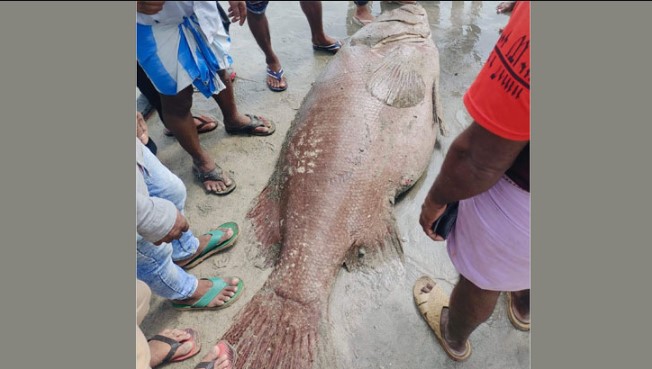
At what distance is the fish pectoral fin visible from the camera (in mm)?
2713

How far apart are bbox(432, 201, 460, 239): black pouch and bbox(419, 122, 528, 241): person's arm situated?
0.14 metres

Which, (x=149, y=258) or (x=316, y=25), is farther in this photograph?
(x=316, y=25)

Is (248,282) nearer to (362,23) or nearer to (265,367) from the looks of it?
(265,367)

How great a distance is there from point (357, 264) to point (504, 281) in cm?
125

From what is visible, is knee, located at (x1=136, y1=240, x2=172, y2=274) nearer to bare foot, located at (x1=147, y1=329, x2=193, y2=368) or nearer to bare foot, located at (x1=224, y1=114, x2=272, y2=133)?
bare foot, located at (x1=147, y1=329, x2=193, y2=368)

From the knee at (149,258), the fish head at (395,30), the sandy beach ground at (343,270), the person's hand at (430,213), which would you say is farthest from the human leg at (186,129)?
the person's hand at (430,213)

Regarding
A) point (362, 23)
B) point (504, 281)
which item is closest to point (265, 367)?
point (504, 281)

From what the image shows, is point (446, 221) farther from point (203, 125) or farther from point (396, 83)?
point (203, 125)

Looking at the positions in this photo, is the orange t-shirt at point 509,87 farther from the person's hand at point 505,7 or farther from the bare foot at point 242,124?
the person's hand at point 505,7

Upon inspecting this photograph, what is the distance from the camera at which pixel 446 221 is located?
1670mm

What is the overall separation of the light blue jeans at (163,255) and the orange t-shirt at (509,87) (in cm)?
165

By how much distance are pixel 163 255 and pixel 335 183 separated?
47.2 inches

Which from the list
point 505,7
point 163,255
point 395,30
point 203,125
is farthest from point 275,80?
point 505,7

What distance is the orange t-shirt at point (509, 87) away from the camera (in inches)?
39.6
